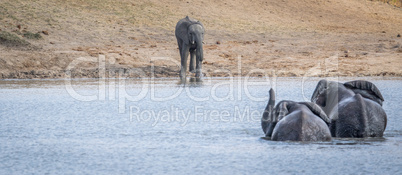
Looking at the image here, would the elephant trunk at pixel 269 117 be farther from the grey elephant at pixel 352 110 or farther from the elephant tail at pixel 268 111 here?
the grey elephant at pixel 352 110

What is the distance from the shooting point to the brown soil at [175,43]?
1950 cm

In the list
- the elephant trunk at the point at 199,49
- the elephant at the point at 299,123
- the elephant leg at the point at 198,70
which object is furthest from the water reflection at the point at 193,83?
the elephant at the point at 299,123

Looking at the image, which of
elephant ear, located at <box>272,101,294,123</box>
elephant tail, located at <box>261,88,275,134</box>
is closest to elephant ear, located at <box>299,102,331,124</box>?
A: elephant ear, located at <box>272,101,294,123</box>

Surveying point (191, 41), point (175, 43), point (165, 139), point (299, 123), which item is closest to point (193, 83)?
point (191, 41)

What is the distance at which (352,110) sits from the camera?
7.01m

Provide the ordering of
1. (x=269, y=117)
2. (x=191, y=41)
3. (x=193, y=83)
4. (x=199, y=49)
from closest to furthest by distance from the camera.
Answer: (x=269, y=117), (x=193, y=83), (x=199, y=49), (x=191, y=41)

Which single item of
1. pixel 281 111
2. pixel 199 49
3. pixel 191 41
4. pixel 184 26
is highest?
pixel 184 26

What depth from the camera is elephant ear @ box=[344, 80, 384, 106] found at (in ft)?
24.9

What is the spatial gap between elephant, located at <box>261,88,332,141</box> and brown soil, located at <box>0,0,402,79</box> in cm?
1234

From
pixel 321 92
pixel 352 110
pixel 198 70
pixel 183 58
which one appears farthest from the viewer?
pixel 183 58

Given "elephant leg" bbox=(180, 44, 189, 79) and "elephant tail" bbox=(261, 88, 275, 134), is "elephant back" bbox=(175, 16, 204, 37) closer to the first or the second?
"elephant leg" bbox=(180, 44, 189, 79)

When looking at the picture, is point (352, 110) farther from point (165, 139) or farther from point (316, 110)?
point (165, 139)

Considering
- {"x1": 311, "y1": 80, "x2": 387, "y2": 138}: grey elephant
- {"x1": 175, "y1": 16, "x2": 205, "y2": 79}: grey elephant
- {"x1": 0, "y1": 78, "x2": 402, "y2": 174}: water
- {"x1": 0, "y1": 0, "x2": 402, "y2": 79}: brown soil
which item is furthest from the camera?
{"x1": 0, "y1": 0, "x2": 402, "y2": 79}: brown soil

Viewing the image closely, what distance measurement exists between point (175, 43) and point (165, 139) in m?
17.0
